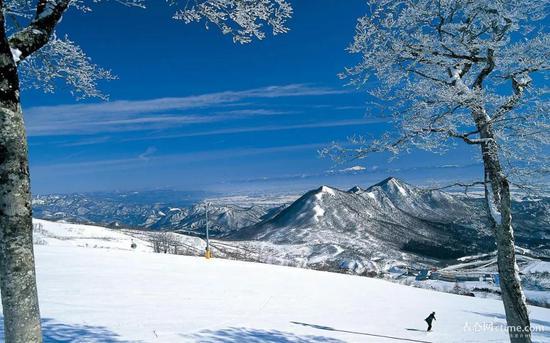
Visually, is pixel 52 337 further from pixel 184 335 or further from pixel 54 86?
pixel 54 86

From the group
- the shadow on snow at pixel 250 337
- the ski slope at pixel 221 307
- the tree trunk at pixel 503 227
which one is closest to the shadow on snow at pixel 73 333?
the ski slope at pixel 221 307

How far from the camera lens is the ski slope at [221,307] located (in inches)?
371

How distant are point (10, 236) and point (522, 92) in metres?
10.9

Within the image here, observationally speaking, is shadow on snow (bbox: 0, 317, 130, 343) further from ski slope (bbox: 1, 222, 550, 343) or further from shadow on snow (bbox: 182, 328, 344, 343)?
shadow on snow (bbox: 182, 328, 344, 343)

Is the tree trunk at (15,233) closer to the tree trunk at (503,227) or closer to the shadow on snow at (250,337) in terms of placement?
the shadow on snow at (250,337)

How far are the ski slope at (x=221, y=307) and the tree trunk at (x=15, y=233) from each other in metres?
4.33

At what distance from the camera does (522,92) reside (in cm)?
971

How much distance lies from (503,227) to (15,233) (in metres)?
10.3

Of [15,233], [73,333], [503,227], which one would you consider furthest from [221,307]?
[15,233]

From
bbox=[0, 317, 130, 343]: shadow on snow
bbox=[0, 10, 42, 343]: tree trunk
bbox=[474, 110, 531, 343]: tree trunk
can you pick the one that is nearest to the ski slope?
bbox=[0, 317, 130, 343]: shadow on snow

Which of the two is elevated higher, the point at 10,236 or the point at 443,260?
the point at 10,236

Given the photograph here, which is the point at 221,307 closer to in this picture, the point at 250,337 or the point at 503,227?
the point at 250,337

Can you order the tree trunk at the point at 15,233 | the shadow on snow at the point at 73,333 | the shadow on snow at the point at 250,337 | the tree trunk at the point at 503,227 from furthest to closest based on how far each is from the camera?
1. the tree trunk at the point at 503,227
2. the shadow on snow at the point at 250,337
3. the shadow on snow at the point at 73,333
4. the tree trunk at the point at 15,233

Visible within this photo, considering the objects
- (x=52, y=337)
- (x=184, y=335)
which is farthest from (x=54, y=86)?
(x=184, y=335)
